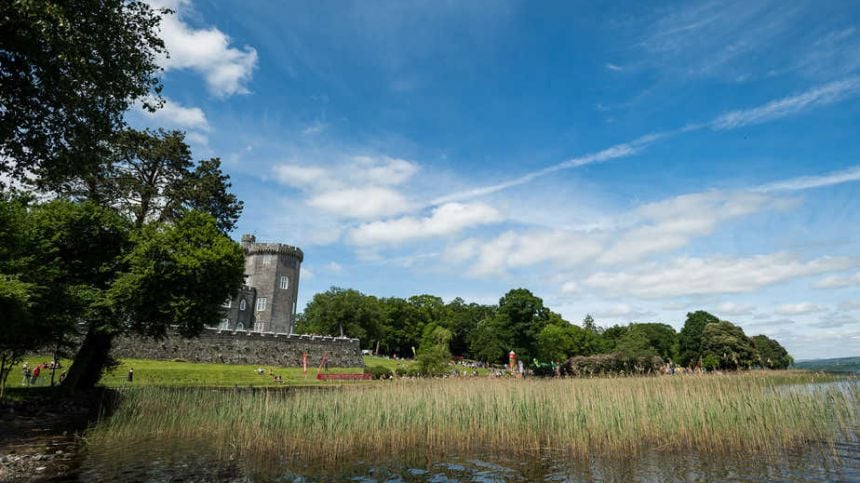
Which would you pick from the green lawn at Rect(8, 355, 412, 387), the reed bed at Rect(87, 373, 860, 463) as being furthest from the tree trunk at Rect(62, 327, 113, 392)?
the reed bed at Rect(87, 373, 860, 463)

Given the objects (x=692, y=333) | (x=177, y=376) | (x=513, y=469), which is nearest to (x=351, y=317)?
(x=177, y=376)

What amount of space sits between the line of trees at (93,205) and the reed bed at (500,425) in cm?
680

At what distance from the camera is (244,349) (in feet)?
137

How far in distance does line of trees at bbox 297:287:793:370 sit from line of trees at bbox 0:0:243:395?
17.3 metres

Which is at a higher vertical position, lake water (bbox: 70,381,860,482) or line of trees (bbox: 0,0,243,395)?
line of trees (bbox: 0,0,243,395)

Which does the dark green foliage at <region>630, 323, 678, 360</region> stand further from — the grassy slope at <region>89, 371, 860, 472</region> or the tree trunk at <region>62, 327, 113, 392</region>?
the tree trunk at <region>62, 327, 113, 392</region>

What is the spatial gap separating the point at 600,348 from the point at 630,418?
84409 millimetres

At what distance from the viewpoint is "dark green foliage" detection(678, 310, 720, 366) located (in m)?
68.8

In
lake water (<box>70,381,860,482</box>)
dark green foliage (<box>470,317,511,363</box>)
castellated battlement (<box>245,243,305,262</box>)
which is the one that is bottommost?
lake water (<box>70,381,860,482</box>)

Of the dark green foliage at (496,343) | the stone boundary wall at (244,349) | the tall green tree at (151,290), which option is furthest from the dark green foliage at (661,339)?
the tall green tree at (151,290)

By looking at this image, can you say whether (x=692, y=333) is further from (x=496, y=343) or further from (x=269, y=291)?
(x=269, y=291)

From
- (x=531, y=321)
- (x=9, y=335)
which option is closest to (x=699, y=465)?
(x=9, y=335)

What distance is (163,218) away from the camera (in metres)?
25.8

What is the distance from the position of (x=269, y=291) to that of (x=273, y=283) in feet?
3.76
